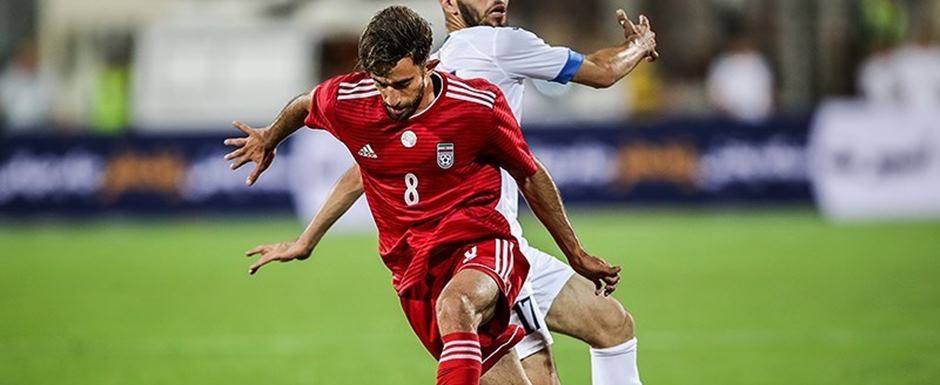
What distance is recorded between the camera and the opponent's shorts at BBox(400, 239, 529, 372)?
18.5 feet

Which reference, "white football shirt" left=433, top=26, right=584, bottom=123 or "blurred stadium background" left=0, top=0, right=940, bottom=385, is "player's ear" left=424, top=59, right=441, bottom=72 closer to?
"white football shirt" left=433, top=26, right=584, bottom=123

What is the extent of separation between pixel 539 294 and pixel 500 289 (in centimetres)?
69

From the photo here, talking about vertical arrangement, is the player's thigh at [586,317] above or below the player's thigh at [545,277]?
below

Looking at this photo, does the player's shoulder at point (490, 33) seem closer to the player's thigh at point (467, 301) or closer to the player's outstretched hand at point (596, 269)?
the player's outstretched hand at point (596, 269)

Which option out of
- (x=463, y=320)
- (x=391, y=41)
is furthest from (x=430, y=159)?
(x=463, y=320)

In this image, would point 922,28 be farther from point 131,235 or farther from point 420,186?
point 420,186

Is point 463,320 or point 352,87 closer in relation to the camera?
point 463,320

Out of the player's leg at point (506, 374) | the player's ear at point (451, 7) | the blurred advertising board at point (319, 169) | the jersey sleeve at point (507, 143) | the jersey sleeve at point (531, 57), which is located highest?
the player's ear at point (451, 7)

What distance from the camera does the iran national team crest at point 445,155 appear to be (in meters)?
5.55

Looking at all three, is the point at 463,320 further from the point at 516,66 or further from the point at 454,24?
the point at 454,24

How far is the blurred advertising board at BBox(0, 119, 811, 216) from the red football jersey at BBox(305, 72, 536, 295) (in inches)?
513

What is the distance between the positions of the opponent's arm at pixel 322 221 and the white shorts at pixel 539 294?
77cm

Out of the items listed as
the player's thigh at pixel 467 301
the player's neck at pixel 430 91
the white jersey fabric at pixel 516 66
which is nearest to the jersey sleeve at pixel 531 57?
the white jersey fabric at pixel 516 66

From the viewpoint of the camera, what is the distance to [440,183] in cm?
568
